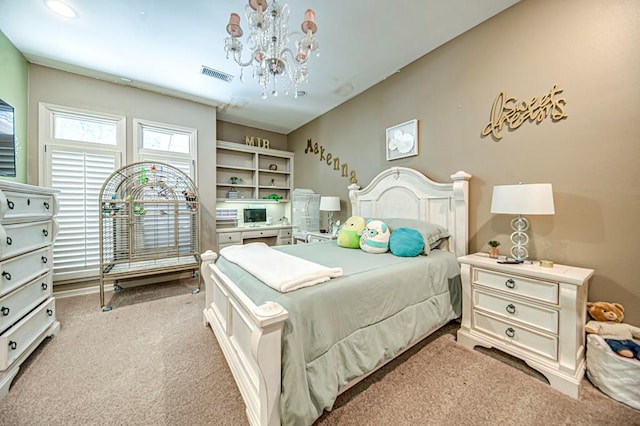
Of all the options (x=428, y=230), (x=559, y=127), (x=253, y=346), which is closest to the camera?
(x=253, y=346)

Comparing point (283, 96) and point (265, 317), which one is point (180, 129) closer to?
point (283, 96)

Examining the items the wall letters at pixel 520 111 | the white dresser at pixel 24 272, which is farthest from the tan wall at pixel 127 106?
the wall letters at pixel 520 111

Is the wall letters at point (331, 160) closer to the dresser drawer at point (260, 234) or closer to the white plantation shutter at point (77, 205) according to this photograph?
the dresser drawer at point (260, 234)

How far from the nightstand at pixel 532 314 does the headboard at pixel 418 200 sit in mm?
463

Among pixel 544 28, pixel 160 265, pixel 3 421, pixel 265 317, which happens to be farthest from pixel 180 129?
pixel 544 28

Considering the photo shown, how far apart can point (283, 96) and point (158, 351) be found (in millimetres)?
3487

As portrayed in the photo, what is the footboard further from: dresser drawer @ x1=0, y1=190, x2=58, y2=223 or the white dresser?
dresser drawer @ x1=0, y1=190, x2=58, y2=223

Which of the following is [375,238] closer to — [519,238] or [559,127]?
[519,238]

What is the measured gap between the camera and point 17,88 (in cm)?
250

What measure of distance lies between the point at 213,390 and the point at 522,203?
2.43 metres

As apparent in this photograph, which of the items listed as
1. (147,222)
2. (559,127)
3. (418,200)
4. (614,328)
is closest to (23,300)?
(147,222)

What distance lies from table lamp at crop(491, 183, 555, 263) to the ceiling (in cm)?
165

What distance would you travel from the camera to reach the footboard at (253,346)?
1.00 metres

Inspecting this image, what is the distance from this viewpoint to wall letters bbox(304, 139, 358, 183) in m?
3.73
